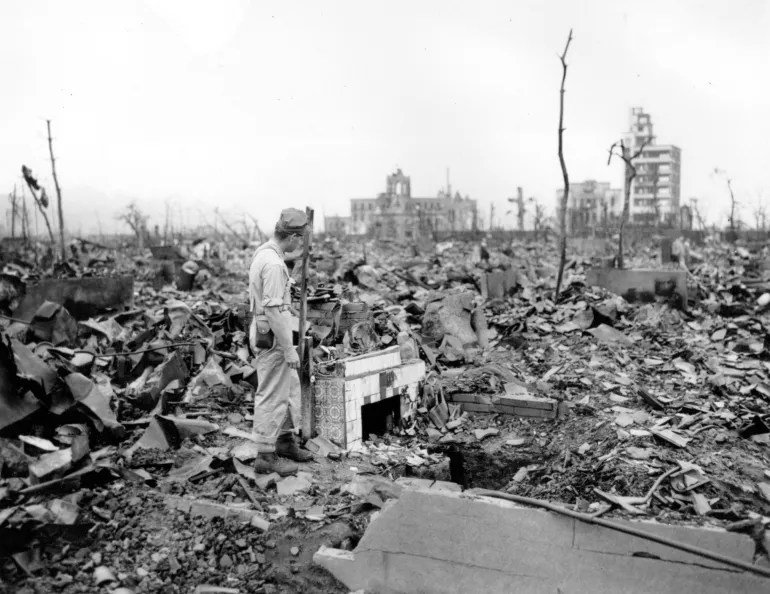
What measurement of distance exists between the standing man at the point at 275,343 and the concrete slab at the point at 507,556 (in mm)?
1521

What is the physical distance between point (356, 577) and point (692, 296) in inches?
424

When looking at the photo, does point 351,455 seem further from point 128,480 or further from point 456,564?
point 456,564

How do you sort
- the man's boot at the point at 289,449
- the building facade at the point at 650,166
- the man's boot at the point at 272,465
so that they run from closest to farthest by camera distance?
the man's boot at the point at 272,465 → the man's boot at the point at 289,449 → the building facade at the point at 650,166

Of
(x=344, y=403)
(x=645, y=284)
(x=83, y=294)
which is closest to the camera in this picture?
(x=344, y=403)

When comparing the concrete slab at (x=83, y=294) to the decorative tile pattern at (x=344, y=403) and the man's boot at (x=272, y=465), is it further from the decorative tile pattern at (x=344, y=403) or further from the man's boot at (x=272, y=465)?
the man's boot at (x=272, y=465)

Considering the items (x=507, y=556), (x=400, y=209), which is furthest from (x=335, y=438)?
(x=400, y=209)

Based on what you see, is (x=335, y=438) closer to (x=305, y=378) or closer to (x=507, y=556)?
(x=305, y=378)

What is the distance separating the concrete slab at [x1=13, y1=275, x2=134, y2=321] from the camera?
34.2 feet

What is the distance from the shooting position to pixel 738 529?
3156 millimetres

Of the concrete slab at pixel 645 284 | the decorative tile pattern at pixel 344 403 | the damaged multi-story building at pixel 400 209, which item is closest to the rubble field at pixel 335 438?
the decorative tile pattern at pixel 344 403

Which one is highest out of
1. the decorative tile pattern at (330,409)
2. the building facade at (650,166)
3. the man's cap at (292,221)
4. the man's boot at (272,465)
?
the building facade at (650,166)

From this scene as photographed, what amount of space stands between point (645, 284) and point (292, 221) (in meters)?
9.18

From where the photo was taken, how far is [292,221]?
16.6 feet

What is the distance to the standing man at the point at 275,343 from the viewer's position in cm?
491
